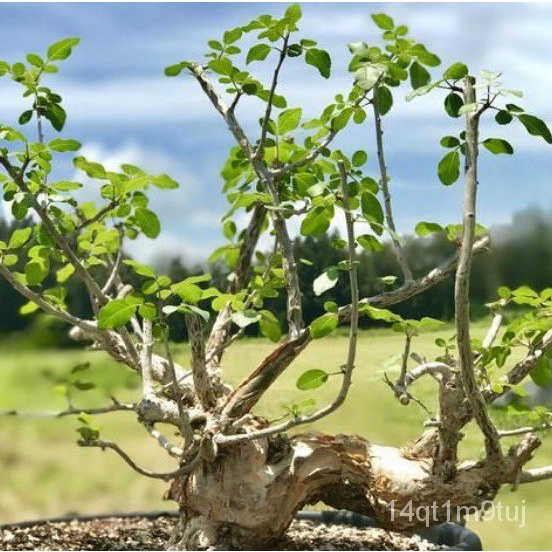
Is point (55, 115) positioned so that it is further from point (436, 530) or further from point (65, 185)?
point (436, 530)

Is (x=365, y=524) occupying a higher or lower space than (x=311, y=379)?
lower

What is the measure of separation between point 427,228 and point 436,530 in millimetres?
784

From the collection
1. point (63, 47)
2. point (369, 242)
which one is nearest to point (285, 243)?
point (369, 242)

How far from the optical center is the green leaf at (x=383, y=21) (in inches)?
75.6

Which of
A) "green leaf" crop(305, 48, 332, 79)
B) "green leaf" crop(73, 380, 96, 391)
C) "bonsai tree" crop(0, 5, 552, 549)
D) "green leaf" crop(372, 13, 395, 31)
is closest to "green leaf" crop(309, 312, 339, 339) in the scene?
"bonsai tree" crop(0, 5, 552, 549)

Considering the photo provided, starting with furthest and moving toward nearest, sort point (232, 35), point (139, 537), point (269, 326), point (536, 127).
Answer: point (139, 537) → point (232, 35) → point (269, 326) → point (536, 127)

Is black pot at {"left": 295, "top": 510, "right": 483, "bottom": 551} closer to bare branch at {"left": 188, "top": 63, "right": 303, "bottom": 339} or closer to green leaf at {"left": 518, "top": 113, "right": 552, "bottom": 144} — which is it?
bare branch at {"left": 188, "top": 63, "right": 303, "bottom": 339}

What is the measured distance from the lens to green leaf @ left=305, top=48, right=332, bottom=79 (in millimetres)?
1929

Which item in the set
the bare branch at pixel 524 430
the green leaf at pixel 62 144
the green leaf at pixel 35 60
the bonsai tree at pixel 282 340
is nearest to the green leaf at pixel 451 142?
the bonsai tree at pixel 282 340

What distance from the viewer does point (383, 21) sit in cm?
192

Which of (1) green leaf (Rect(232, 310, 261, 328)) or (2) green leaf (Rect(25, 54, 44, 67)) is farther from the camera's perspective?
(2) green leaf (Rect(25, 54, 44, 67))

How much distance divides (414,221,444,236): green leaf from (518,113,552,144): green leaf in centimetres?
44

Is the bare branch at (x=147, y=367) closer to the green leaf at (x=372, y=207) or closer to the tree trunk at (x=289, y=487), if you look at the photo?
the tree trunk at (x=289, y=487)

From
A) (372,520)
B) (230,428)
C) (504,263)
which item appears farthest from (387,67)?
(504,263)
